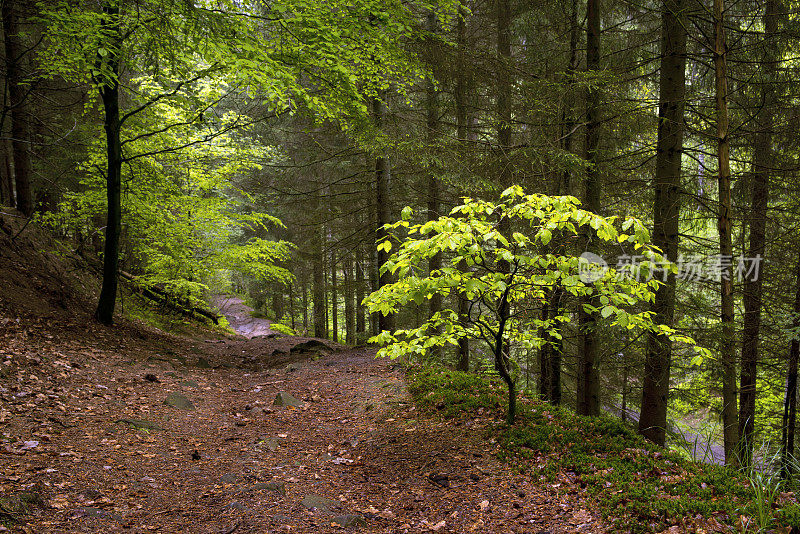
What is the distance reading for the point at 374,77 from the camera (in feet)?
24.9

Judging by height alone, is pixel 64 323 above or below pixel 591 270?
below

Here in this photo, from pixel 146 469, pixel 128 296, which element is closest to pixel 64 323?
pixel 146 469

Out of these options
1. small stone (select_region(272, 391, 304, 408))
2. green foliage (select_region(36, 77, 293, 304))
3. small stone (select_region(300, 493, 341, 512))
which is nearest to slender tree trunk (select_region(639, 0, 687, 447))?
small stone (select_region(300, 493, 341, 512))

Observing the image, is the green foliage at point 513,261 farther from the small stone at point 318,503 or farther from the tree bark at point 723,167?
the tree bark at point 723,167

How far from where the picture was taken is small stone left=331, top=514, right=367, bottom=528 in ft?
11.9

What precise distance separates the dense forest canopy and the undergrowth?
0.63 metres

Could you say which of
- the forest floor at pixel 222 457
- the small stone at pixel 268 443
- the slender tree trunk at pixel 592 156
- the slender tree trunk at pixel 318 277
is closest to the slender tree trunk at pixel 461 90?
the slender tree trunk at pixel 592 156

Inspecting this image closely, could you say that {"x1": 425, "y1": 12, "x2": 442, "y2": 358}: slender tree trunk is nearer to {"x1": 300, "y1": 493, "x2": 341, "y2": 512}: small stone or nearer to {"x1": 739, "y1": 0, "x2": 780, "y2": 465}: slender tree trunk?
{"x1": 300, "y1": 493, "x2": 341, "y2": 512}: small stone

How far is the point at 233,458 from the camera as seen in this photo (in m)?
4.86

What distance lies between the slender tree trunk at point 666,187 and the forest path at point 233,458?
117 inches

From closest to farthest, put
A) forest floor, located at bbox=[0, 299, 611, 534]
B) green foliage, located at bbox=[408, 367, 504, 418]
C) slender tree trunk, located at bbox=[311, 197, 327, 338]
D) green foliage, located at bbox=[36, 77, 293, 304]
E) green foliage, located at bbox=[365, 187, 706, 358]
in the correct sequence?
1. forest floor, located at bbox=[0, 299, 611, 534]
2. green foliage, located at bbox=[365, 187, 706, 358]
3. green foliage, located at bbox=[408, 367, 504, 418]
4. green foliage, located at bbox=[36, 77, 293, 304]
5. slender tree trunk, located at bbox=[311, 197, 327, 338]

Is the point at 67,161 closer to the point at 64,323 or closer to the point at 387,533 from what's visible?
the point at 64,323

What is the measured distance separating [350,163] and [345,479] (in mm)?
10657

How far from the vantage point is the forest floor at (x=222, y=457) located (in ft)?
11.6
